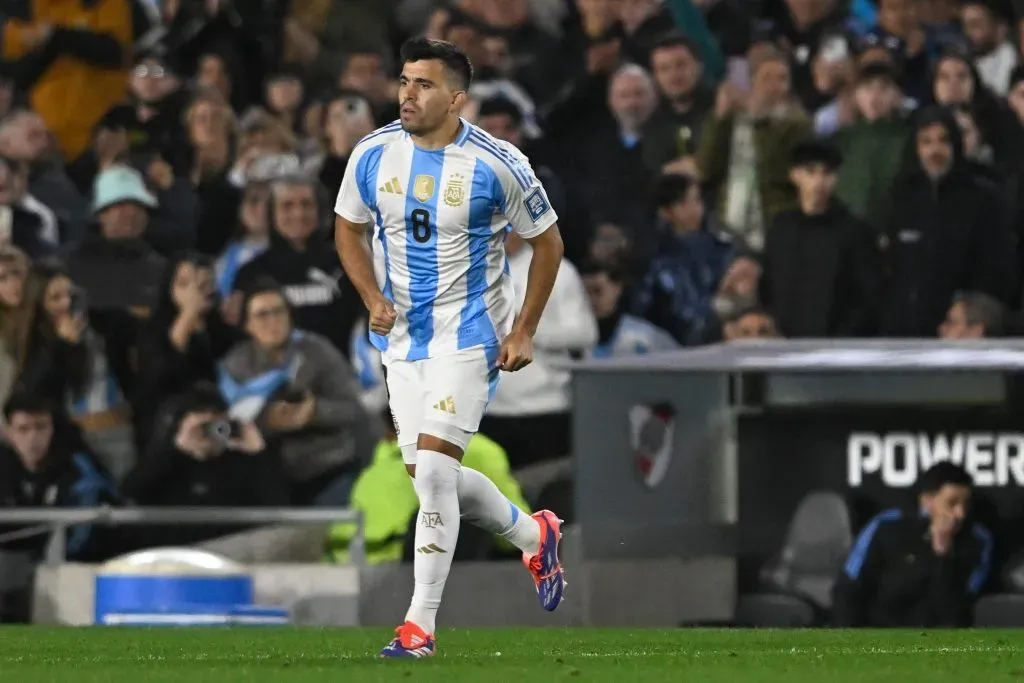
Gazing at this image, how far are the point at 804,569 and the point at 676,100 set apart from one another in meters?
4.11

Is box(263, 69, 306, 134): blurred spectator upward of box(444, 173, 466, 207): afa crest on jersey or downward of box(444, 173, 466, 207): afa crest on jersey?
upward

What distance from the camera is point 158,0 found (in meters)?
15.4

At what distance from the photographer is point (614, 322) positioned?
40.8 ft

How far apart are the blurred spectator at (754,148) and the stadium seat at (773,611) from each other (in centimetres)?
310

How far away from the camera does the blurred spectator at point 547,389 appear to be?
39.2 ft

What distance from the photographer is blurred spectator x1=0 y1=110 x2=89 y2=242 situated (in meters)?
13.9

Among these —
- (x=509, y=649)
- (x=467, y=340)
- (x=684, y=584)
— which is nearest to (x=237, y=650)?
(x=509, y=649)

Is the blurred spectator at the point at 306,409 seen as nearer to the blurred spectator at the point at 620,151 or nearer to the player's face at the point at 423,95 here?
the blurred spectator at the point at 620,151

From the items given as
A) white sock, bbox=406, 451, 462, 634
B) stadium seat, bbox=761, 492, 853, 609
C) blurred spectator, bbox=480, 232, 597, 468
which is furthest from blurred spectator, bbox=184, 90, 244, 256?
white sock, bbox=406, 451, 462, 634

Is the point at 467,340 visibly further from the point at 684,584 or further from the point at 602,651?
the point at 684,584

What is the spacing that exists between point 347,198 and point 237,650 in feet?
5.43

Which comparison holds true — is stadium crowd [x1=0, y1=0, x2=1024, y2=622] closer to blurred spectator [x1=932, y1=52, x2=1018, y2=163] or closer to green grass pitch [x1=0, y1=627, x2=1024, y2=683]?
blurred spectator [x1=932, y1=52, x2=1018, y2=163]

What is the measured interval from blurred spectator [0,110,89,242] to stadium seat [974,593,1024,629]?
6365 mm

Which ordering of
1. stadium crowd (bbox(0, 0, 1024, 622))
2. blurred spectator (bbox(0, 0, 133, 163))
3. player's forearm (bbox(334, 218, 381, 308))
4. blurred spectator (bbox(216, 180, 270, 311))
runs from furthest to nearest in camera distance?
blurred spectator (bbox(0, 0, 133, 163)) < blurred spectator (bbox(216, 180, 270, 311)) < stadium crowd (bbox(0, 0, 1024, 622)) < player's forearm (bbox(334, 218, 381, 308))
